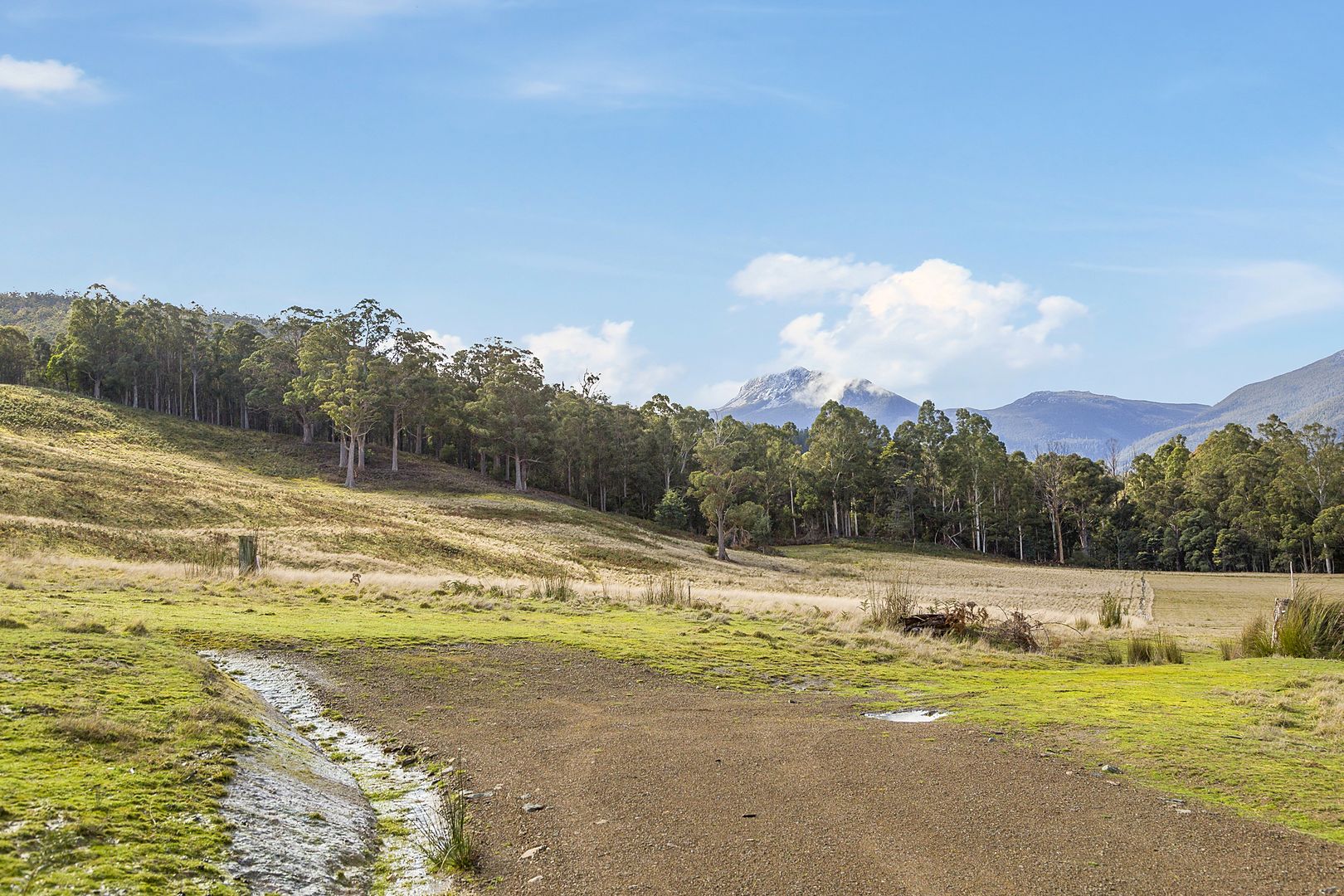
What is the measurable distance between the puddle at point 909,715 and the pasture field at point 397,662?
296 mm

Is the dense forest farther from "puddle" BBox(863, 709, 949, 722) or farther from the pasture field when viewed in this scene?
"puddle" BBox(863, 709, 949, 722)

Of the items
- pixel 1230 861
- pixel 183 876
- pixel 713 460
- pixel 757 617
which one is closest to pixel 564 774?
pixel 183 876

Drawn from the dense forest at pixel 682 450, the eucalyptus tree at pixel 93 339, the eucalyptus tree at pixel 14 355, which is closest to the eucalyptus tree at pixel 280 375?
the dense forest at pixel 682 450

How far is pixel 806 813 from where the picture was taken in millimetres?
8078

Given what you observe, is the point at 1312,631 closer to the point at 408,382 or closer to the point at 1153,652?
the point at 1153,652

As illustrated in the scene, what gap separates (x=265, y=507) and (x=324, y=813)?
Result: 50223mm

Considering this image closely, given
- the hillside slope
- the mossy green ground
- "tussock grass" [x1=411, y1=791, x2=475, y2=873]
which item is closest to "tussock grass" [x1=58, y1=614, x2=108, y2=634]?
the mossy green ground

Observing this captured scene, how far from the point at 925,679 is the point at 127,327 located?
117525 millimetres

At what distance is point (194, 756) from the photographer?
8359 millimetres

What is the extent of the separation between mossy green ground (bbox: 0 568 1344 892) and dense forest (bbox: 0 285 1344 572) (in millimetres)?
68738

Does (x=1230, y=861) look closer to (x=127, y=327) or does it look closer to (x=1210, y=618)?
(x=1210, y=618)

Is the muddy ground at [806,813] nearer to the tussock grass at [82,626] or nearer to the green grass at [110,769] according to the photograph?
the green grass at [110,769]

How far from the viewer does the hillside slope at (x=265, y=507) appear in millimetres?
39062

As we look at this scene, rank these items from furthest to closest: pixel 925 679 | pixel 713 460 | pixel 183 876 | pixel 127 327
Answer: pixel 127 327
pixel 713 460
pixel 925 679
pixel 183 876
